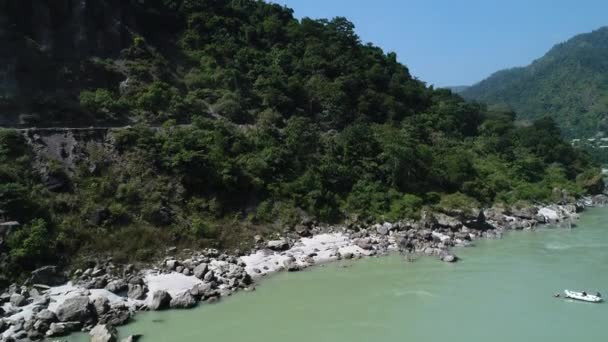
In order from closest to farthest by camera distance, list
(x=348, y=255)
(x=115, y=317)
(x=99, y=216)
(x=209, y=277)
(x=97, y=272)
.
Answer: (x=115, y=317) < (x=97, y=272) < (x=209, y=277) < (x=99, y=216) < (x=348, y=255)

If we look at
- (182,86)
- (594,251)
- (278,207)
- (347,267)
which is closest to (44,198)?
(278,207)

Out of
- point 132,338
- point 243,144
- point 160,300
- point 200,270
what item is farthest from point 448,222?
point 132,338

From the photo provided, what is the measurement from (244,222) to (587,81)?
369ft

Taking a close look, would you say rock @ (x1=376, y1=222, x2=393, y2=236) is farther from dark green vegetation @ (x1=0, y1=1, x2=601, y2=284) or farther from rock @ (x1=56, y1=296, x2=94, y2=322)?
rock @ (x1=56, y1=296, x2=94, y2=322)

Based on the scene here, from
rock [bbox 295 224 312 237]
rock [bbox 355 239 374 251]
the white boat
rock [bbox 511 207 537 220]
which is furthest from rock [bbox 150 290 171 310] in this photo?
rock [bbox 511 207 537 220]

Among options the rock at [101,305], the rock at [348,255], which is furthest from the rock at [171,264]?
the rock at [348,255]

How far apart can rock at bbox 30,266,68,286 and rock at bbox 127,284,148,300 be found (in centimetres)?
308

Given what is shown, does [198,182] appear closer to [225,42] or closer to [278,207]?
[278,207]

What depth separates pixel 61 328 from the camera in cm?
1631

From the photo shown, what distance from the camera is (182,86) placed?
40625 millimetres

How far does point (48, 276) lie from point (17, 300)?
6.69ft

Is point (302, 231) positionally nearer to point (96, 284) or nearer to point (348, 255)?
point (348, 255)

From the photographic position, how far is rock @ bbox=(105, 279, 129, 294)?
63.5ft

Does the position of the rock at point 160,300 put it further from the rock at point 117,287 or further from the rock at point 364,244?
the rock at point 364,244
